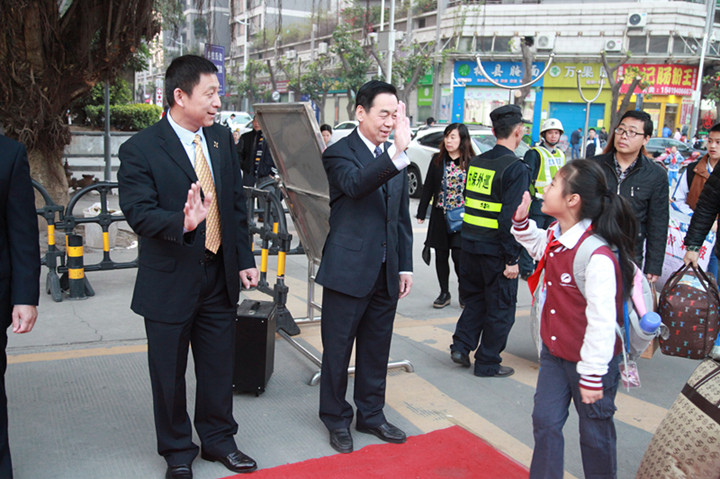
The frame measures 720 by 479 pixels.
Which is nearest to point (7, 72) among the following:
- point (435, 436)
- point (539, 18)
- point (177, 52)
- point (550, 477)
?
point (177, 52)

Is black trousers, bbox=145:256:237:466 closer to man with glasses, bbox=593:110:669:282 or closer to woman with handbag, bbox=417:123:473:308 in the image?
man with glasses, bbox=593:110:669:282

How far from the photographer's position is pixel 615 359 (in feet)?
9.07

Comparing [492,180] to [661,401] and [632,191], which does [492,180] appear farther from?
[661,401]

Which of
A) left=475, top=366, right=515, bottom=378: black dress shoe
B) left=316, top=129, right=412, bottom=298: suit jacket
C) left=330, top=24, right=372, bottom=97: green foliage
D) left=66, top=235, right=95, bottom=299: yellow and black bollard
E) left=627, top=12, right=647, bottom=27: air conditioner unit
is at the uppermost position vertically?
left=627, top=12, right=647, bottom=27: air conditioner unit

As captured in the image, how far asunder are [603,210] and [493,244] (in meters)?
1.81

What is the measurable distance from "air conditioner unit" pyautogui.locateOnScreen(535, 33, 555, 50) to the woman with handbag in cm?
3159

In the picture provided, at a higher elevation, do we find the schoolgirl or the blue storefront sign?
the blue storefront sign

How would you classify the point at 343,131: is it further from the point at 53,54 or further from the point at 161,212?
the point at 161,212

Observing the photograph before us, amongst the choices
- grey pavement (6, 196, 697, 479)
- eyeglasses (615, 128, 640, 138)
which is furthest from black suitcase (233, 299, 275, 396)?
eyeglasses (615, 128, 640, 138)

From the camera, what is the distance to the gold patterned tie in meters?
3.03

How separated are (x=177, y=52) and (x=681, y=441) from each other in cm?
403

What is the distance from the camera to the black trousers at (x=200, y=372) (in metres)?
2.96

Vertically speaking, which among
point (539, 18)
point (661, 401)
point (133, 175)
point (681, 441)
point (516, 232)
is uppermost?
point (539, 18)

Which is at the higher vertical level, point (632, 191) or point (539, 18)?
point (539, 18)
